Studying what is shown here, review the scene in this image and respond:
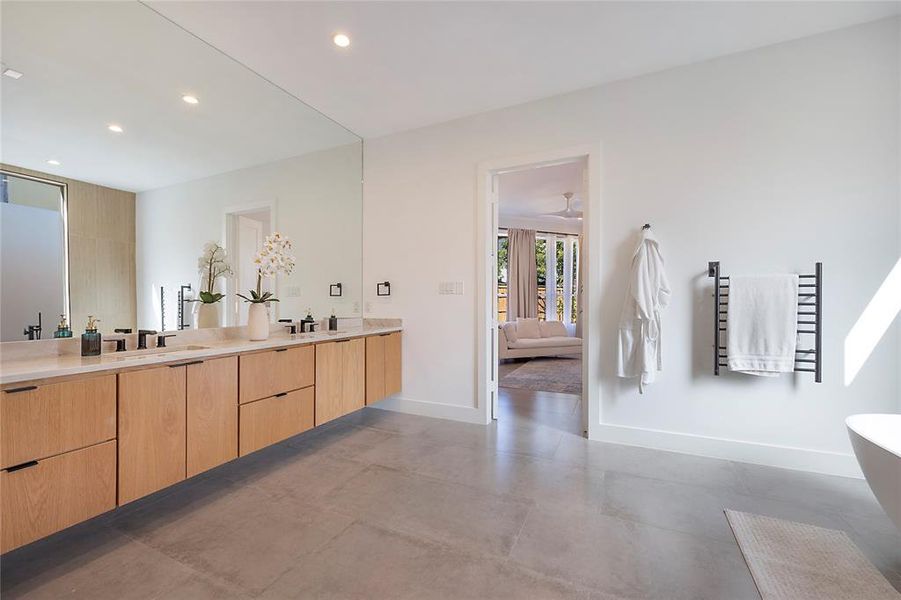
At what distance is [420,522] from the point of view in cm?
184

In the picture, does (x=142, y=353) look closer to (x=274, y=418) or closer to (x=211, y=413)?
(x=211, y=413)

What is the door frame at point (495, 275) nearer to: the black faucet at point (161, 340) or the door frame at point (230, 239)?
the door frame at point (230, 239)


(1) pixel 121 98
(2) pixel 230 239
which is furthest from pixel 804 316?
(1) pixel 121 98

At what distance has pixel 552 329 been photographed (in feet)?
24.5

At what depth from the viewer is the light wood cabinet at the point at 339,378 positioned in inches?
109

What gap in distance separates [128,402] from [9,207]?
1020 mm

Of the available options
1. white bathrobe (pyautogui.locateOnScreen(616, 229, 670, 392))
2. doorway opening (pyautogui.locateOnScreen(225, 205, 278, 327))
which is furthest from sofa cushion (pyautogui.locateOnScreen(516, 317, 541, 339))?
doorway opening (pyautogui.locateOnScreen(225, 205, 278, 327))

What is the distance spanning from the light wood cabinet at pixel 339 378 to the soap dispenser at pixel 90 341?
1207mm

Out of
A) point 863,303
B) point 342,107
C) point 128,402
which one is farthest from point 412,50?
point 863,303

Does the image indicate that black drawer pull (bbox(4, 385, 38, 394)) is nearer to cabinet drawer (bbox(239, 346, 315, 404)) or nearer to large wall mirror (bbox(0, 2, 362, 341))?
large wall mirror (bbox(0, 2, 362, 341))

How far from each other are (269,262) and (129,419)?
1.37 m

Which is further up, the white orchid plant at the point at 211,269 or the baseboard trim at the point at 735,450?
the white orchid plant at the point at 211,269

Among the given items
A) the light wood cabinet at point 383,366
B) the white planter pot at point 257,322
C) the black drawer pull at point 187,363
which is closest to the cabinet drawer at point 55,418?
the black drawer pull at point 187,363

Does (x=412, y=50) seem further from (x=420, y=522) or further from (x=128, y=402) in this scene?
(x=420, y=522)
